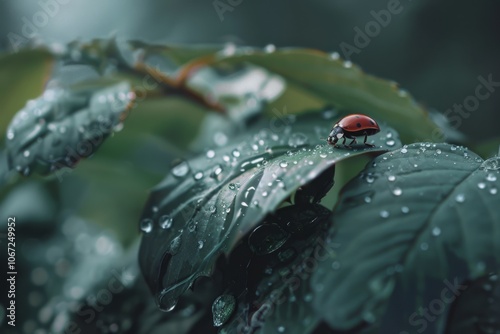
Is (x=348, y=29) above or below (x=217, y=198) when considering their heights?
below

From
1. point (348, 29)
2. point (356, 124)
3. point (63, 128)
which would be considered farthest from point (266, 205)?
point (348, 29)

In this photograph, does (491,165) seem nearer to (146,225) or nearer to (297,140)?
(297,140)

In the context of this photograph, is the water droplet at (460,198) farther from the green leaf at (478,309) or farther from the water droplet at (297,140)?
the water droplet at (297,140)

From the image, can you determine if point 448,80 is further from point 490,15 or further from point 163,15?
point 163,15

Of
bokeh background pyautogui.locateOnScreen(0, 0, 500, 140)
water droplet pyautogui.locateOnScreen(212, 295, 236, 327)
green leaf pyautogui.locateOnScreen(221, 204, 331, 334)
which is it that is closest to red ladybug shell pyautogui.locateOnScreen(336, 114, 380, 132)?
green leaf pyautogui.locateOnScreen(221, 204, 331, 334)

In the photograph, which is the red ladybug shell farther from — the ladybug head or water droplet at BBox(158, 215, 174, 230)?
water droplet at BBox(158, 215, 174, 230)

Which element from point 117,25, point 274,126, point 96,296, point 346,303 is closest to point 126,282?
point 96,296
